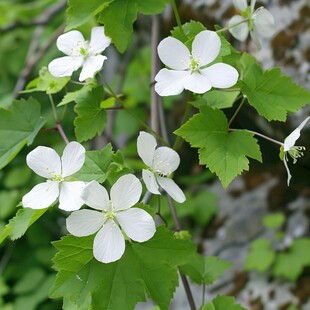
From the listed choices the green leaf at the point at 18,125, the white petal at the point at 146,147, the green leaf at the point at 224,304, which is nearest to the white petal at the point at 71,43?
the green leaf at the point at 18,125

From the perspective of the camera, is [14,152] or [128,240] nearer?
[128,240]

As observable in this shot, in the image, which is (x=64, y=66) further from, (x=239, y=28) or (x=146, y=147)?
(x=239, y=28)

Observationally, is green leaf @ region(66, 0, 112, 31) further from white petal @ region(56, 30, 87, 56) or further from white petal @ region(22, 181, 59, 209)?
white petal @ region(22, 181, 59, 209)

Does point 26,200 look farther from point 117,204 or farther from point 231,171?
point 231,171

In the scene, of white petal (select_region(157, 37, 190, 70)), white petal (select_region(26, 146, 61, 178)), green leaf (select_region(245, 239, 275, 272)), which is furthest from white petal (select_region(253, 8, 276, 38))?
green leaf (select_region(245, 239, 275, 272))

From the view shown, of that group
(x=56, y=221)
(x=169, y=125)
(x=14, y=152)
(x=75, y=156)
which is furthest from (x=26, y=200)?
(x=56, y=221)

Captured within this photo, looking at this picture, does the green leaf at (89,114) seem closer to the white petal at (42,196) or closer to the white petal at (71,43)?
the white petal at (71,43)
